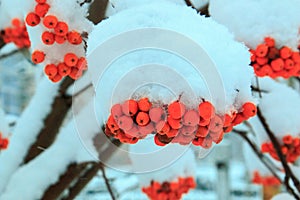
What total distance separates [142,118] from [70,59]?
26 centimetres

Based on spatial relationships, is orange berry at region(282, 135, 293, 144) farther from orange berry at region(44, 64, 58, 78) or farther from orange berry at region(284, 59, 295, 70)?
orange berry at region(44, 64, 58, 78)

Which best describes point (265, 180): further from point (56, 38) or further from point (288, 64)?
point (56, 38)

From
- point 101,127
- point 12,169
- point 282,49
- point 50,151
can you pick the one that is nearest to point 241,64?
point 282,49

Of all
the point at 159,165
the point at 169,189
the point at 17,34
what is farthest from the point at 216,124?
the point at 17,34

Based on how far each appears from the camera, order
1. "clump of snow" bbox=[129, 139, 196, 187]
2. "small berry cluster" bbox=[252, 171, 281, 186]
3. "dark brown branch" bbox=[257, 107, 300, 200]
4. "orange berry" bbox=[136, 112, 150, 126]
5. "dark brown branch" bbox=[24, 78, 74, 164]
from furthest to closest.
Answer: "small berry cluster" bbox=[252, 171, 281, 186] < "dark brown branch" bbox=[24, 78, 74, 164] < "dark brown branch" bbox=[257, 107, 300, 200] < "clump of snow" bbox=[129, 139, 196, 187] < "orange berry" bbox=[136, 112, 150, 126]

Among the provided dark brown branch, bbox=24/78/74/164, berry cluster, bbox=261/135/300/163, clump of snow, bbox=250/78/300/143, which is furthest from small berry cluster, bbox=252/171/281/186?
dark brown branch, bbox=24/78/74/164

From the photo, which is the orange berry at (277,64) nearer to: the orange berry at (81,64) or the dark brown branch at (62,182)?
the orange berry at (81,64)

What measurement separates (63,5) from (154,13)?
0.55 feet

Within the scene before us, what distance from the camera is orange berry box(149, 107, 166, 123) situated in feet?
1.88

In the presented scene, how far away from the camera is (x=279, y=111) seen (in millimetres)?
1304

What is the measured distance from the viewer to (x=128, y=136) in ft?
2.04

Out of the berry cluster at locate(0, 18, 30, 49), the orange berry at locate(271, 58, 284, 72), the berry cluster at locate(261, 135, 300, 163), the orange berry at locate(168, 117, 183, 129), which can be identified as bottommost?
the berry cluster at locate(0, 18, 30, 49)

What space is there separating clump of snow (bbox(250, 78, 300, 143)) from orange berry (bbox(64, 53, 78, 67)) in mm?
626

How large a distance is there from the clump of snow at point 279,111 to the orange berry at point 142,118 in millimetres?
707
